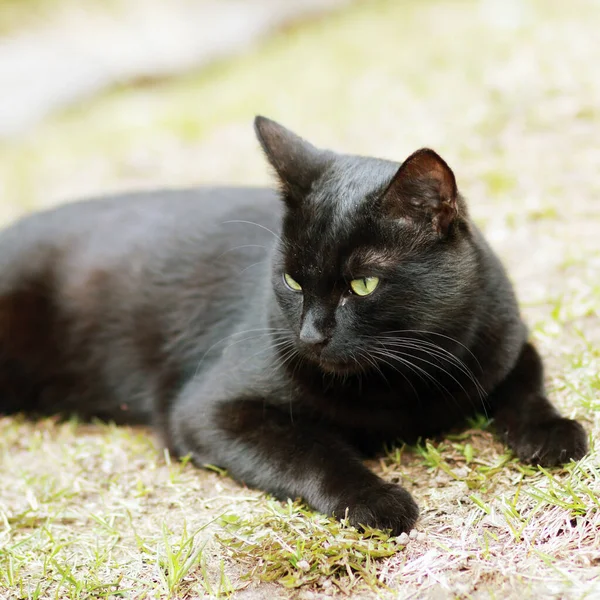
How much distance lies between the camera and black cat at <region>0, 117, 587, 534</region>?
2051 mm

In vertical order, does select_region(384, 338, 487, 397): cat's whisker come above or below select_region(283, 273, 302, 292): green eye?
below

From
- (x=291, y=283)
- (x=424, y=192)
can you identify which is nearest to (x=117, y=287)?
(x=291, y=283)

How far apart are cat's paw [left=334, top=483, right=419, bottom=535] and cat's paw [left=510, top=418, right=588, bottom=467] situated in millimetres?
404

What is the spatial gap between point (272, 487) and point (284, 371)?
37cm

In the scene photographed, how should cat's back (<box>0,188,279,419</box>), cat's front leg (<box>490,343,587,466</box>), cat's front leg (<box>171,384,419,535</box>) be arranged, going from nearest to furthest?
1. cat's front leg (<box>171,384,419,535</box>)
2. cat's front leg (<box>490,343,587,466</box>)
3. cat's back (<box>0,188,279,419</box>)

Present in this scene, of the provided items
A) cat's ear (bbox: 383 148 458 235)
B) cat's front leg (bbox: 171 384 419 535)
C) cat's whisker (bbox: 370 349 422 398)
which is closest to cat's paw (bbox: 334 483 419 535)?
cat's front leg (bbox: 171 384 419 535)

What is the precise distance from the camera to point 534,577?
1700 millimetres

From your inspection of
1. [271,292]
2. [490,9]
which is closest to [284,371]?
[271,292]

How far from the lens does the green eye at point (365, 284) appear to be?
2037 mm

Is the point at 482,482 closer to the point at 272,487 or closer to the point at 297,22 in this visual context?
the point at 272,487

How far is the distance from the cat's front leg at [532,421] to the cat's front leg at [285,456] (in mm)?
428

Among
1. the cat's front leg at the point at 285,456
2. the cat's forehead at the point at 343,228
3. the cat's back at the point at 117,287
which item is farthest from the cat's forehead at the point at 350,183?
the cat's front leg at the point at 285,456

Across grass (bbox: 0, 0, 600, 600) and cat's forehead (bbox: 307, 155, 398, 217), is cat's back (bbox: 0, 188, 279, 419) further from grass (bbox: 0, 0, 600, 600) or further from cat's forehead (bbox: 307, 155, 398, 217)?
cat's forehead (bbox: 307, 155, 398, 217)

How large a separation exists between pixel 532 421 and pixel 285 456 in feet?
2.53
